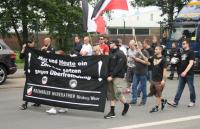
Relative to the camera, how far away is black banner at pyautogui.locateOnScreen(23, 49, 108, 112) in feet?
34.7

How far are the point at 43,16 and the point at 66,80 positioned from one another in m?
20.0

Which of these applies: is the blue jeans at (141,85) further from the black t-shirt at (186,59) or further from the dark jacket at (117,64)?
the dark jacket at (117,64)

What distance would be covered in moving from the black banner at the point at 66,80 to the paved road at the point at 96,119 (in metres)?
0.32

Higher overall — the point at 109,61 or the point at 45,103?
the point at 109,61

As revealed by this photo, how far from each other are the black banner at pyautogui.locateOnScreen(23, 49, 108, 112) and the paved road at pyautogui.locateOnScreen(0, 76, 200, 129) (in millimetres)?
316

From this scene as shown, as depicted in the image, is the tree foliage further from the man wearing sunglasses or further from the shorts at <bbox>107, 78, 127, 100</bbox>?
the shorts at <bbox>107, 78, 127, 100</bbox>

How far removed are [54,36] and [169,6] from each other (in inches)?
404

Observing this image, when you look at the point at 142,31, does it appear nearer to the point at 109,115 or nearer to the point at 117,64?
the point at 117,64

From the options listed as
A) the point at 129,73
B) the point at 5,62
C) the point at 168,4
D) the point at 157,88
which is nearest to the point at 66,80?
the point at 157,88

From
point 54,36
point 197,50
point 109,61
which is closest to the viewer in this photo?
point 109,61

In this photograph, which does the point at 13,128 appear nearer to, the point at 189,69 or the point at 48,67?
the point at 48,67

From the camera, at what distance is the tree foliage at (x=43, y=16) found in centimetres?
3011

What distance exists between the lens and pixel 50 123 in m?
9.86

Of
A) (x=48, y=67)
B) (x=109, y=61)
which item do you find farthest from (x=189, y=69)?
(x=48, y=67)
